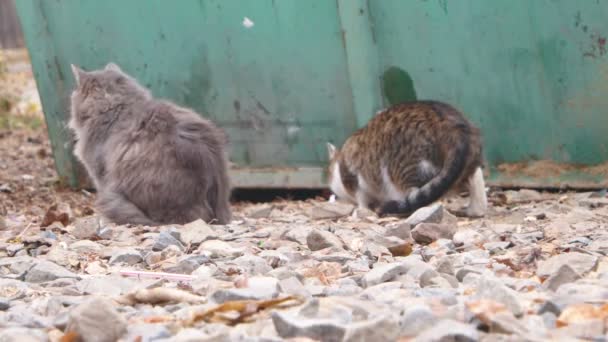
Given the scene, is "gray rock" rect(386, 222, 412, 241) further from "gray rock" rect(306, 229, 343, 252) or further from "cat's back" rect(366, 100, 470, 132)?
"cat's back" rect(366, 100, 470, 132)

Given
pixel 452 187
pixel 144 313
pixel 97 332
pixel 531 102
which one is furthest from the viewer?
pixel 531 102

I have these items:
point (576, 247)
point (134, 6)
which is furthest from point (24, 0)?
point (576, 247)

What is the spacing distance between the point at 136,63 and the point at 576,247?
4.42 metres

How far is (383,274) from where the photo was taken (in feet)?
11.7

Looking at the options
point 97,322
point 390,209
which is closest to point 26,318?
point 97,322

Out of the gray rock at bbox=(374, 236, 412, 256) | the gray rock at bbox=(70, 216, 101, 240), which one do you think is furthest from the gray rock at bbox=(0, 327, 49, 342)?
the gray rock at bbox=(70, 216, 101, 240)

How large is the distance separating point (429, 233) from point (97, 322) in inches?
85.2

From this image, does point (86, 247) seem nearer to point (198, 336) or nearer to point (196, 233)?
point (196, 233)

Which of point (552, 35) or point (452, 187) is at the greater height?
point (552, 35)

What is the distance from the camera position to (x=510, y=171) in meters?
6.77

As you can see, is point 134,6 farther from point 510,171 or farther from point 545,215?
point 545,215

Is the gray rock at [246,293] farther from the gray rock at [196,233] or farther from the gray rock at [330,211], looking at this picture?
the gray rock at [330,211]

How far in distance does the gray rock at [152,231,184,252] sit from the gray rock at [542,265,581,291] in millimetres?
1860

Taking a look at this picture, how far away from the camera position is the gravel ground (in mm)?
2766
